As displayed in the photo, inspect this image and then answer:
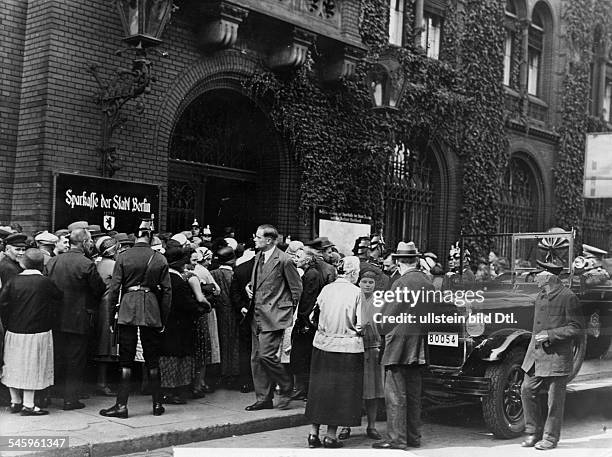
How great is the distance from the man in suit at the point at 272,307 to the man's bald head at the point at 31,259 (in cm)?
172

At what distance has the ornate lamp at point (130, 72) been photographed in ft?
22.6

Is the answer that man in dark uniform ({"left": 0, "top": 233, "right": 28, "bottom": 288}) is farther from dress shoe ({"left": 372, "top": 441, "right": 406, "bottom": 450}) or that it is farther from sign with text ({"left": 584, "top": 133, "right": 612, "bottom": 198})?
sign with text ({"left": 584, "top": 133, "right": 612, "bottom": 198})

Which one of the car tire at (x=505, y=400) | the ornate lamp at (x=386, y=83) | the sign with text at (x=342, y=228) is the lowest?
the car tire at (x=505, y=400)

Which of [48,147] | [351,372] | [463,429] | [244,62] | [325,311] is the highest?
[244,62]

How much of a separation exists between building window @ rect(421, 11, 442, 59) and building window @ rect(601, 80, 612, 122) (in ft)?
5.53

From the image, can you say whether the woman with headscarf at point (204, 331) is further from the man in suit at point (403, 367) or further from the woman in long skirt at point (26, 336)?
the man in suit at point (403, 367)

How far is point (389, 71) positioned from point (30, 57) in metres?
3.39

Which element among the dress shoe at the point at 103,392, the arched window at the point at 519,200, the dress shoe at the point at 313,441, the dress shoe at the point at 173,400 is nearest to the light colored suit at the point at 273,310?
the dress shoe at the point at 173,400

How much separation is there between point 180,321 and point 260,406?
968mm

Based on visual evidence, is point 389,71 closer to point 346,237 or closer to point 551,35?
point 551,35

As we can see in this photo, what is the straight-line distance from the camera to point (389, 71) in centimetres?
728

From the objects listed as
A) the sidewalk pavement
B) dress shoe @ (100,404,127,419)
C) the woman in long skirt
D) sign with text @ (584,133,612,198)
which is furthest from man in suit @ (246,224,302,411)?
sign with text @ (584,133,612,198)

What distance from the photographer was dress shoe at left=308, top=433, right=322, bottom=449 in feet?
17.2

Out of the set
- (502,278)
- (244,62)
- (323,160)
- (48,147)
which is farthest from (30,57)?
(502,278)
